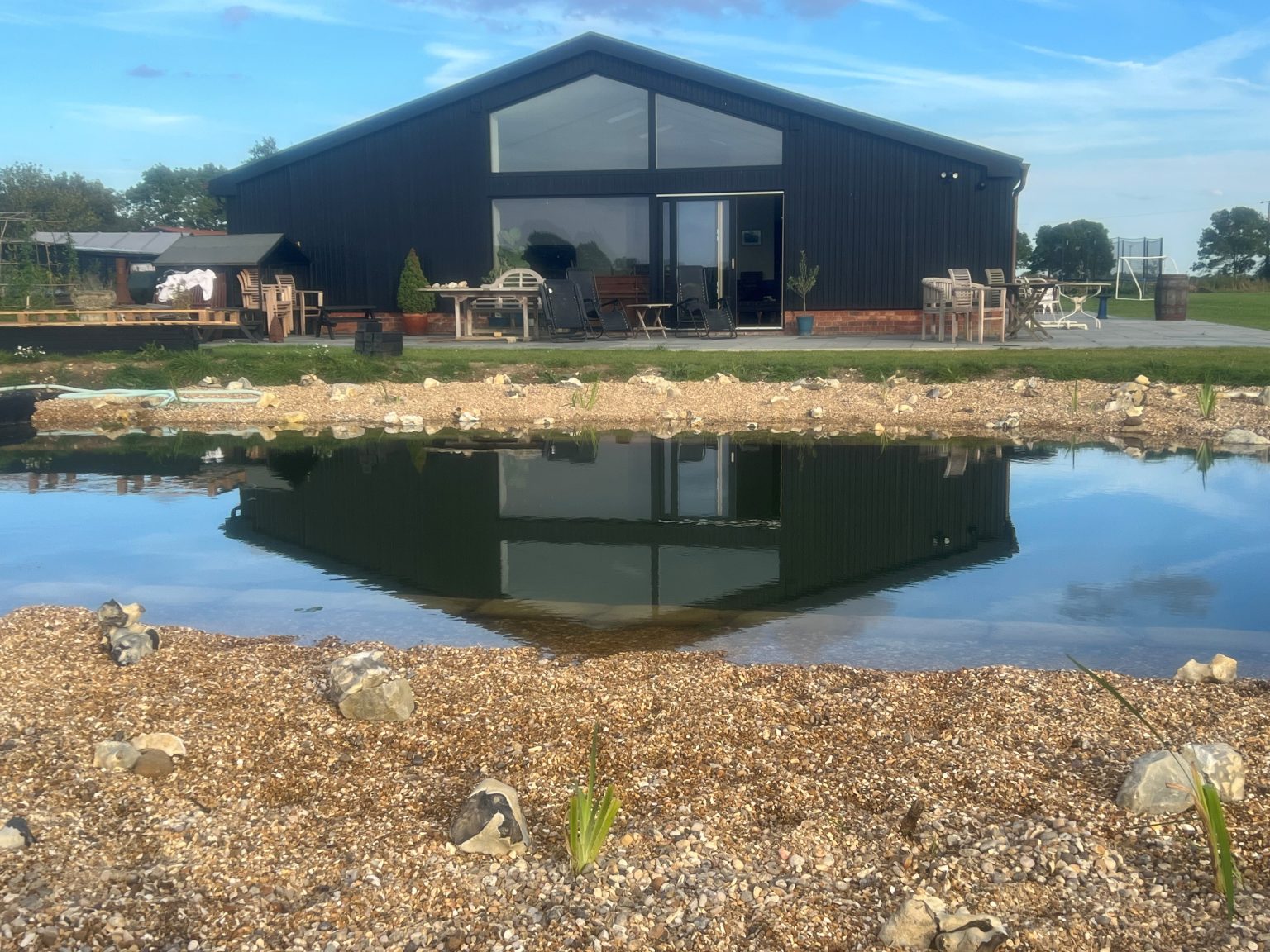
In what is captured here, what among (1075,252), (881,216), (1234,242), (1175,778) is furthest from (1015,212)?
(1234,242)

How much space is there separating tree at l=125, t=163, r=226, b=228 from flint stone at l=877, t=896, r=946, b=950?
68.1 meters

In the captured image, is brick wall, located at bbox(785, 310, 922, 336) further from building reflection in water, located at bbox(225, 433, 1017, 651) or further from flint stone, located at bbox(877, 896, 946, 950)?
flint stone, located at bbox(877, 896, 946, 950)

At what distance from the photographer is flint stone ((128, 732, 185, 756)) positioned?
3340mm

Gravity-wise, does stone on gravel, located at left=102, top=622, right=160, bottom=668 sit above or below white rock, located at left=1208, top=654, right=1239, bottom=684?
above

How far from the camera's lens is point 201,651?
4.42 metres

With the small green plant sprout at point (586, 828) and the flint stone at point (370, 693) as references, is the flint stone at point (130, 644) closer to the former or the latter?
the flint stone at point (370, 693)

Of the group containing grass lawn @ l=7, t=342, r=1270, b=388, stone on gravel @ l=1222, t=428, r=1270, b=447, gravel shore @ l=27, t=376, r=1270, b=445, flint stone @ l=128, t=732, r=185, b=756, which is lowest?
flint stone @ l=128, t=732, r=185, b=756

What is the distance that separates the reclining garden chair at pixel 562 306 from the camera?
51.1 ft

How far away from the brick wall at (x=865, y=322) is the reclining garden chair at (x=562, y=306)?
347 cm

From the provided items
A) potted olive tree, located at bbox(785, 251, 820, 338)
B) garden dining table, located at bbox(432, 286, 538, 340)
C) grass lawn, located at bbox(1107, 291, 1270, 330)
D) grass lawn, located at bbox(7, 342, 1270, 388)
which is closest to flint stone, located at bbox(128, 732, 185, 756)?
grass lawn, located at bbox(7, 342, 1270, 388)

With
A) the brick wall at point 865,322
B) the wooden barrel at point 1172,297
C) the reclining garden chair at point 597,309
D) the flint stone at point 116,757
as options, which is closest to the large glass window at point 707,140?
the reclining garden chair at point 597,309

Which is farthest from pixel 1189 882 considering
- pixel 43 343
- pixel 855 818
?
pixel 43 343

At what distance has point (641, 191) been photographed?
57.0 ft

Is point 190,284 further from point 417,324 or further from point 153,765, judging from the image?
point 153,765
